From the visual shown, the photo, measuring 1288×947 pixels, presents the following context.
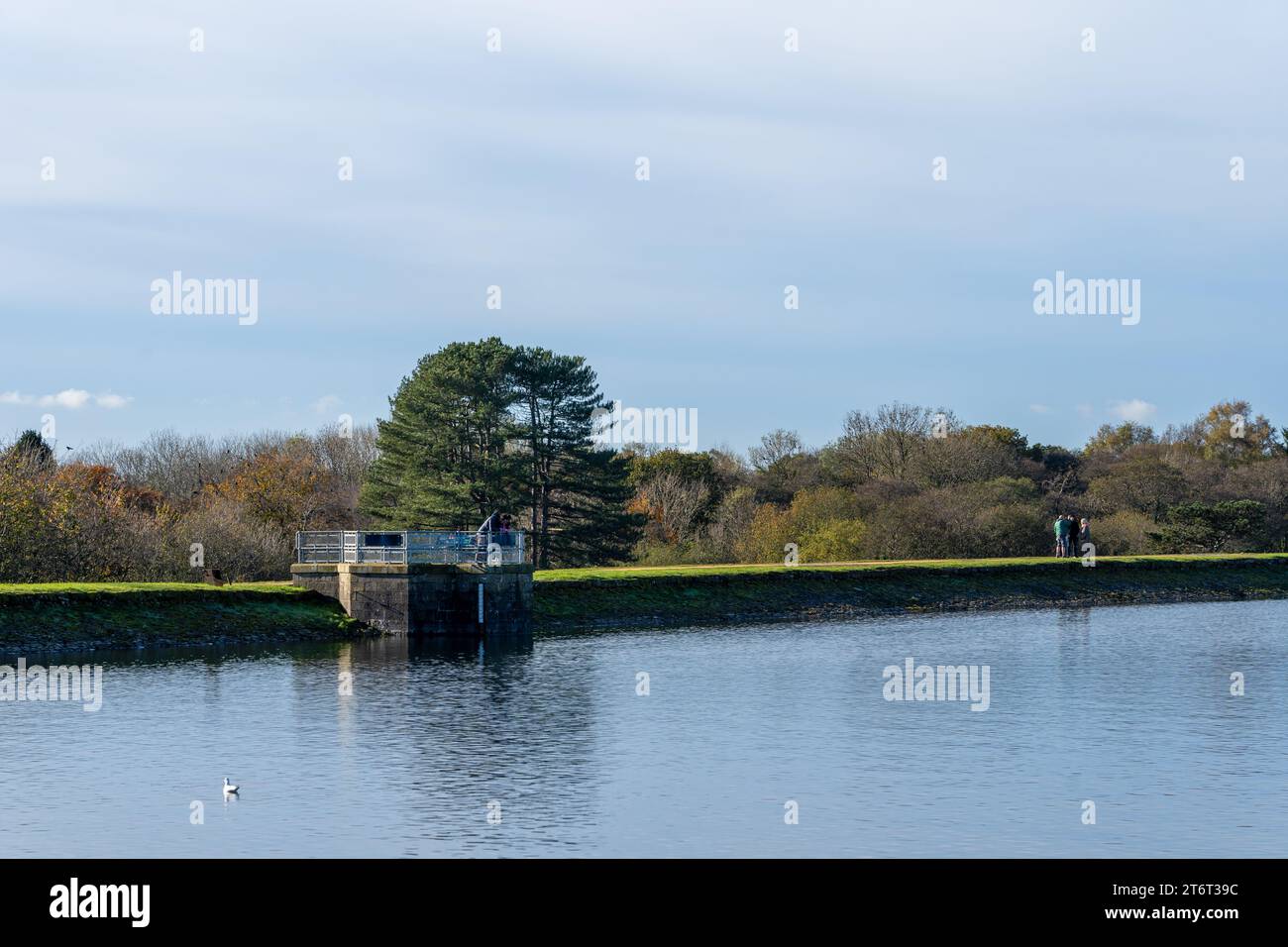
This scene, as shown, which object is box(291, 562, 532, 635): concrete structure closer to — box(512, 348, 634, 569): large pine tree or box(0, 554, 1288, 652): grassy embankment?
box(0, 554, 1288, 652): grassy embankment

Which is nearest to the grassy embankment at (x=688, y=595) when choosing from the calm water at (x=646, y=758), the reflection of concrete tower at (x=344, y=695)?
the calm water at (x=646, y=758)

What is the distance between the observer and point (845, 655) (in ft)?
145

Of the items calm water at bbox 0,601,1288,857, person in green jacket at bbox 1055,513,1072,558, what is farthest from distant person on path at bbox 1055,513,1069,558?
calm water at bbox 0,601,1288,857

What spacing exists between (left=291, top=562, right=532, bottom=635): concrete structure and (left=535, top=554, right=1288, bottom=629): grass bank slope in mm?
4483

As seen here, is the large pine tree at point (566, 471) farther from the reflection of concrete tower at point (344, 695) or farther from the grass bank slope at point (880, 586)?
the reflection of concrete tower at point (344, 695)

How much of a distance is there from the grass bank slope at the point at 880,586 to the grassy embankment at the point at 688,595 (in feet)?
0.24

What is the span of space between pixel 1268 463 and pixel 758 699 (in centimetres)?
8522

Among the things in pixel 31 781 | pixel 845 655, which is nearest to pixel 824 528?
pixel 845 655

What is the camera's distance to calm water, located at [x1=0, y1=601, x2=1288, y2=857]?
20.8 meters

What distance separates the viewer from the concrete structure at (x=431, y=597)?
162 ft

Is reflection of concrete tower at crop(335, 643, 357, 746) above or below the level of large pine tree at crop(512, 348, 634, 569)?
below

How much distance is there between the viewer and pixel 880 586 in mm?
67062
